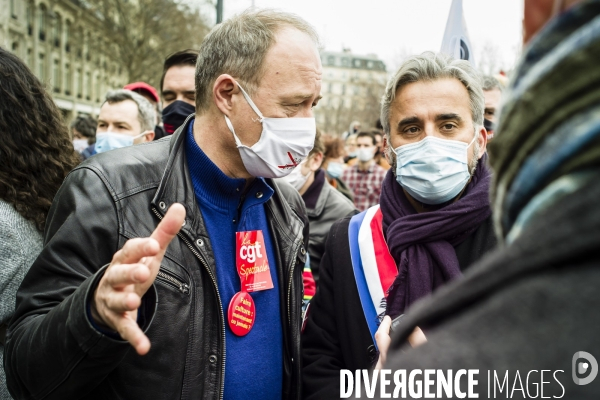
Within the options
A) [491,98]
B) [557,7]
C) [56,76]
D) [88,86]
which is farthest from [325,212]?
[88,86]

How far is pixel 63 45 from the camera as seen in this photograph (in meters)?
37.7

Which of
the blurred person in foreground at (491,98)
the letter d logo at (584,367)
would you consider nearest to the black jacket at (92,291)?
the letter d logo at (584,367)

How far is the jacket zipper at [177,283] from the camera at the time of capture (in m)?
1.84

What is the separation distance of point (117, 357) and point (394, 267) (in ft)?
4.40

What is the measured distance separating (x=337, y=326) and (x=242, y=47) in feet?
4.33

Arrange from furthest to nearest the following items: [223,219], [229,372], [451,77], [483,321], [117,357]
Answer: [451,77]
[223,219]
[229,372]
[117,357]
[483,321]

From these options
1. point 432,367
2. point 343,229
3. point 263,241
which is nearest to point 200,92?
point 263,241

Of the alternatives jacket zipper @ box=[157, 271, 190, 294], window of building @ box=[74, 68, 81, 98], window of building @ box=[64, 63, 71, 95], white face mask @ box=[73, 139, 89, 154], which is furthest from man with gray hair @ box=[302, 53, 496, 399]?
window of building @ box=[74, 68, 81, 98]

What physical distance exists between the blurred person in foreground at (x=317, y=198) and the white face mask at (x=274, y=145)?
1.70 meters

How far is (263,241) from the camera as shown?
7.67ft

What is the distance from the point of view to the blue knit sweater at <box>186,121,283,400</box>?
2.06 m

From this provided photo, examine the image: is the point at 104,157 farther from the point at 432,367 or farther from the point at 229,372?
the point at 432,367

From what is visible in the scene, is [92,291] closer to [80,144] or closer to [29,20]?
[80,144]

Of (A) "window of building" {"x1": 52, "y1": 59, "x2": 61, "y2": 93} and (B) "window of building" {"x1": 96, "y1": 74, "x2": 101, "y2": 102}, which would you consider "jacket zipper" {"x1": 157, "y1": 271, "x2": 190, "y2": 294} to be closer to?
(A) "window of building" {"x1": 52, "y1": 59, "x2": 61, "y2": 93}
